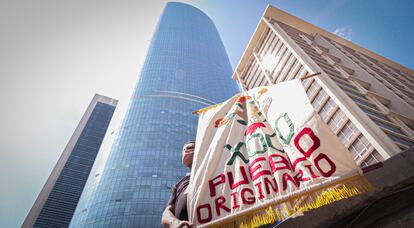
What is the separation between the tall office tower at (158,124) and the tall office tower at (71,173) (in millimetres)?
47189

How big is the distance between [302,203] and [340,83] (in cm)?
3167

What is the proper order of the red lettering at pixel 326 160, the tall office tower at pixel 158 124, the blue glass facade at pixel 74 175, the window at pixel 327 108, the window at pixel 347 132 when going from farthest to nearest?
1. the blue glass facade at pixel 74 175
2. the tall office tower at pixel 158 124
3. the window at pixel 327 108
4. the window at pixel 347 132
5. the red lettering at pixel 326 160

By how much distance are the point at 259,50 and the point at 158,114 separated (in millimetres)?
36399

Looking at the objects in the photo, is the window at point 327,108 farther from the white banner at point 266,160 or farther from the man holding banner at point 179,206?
the man holding banner at point 179,206

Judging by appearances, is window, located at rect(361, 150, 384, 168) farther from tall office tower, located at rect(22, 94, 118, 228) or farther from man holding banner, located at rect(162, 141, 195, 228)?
tall office tower, located at rect(22, 94, 118, 228)

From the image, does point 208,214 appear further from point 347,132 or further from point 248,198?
point 347,132

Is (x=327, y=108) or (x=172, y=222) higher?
(x=327, y=108)

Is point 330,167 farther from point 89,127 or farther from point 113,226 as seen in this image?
point 89,127

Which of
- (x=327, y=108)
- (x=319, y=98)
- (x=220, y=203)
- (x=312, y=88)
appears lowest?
(x=220, y=203)

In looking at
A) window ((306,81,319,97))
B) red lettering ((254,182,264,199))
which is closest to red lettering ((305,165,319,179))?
red lettering ((254,182,264,199))

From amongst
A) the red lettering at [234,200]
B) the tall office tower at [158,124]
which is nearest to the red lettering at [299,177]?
the red lettering at [234,200]

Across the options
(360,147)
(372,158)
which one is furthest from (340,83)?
(372,158)

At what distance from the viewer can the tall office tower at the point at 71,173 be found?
3095 inches

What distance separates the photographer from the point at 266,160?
9.72 feet
